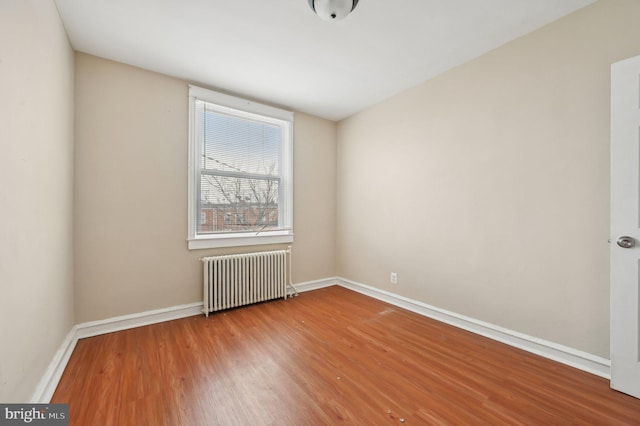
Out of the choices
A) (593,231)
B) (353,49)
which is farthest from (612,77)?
(353,49)

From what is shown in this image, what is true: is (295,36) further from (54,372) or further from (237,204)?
(54,372)

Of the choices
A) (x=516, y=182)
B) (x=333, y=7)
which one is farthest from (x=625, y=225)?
(x=333, y=7)

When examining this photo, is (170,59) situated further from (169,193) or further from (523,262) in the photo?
(523,262)

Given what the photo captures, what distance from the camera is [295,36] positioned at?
2221 mm

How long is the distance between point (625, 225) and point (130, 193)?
4.00 meters

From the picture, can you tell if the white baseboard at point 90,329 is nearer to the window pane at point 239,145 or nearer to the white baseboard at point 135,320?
the white baseboard at point 135,320

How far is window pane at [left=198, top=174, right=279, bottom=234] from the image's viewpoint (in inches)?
124

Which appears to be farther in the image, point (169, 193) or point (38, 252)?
point (169, 193)

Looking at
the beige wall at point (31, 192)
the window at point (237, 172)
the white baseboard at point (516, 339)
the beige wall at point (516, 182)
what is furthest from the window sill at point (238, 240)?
the white baseboard at point (516, 339)

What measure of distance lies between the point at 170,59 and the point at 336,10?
177 centimetres

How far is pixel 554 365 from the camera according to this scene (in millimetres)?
1958

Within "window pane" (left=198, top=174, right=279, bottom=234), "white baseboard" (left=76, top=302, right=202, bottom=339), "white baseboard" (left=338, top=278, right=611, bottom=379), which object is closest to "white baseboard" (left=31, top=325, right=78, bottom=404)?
"white baseboard" (left=76, top=302, right=202, bottom=339)

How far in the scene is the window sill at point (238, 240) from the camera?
300 centimetres

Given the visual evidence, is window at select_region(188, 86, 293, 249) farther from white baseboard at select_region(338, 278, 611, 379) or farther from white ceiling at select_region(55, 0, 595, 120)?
white baseboard at select_region(338, 278, 611, 379)
